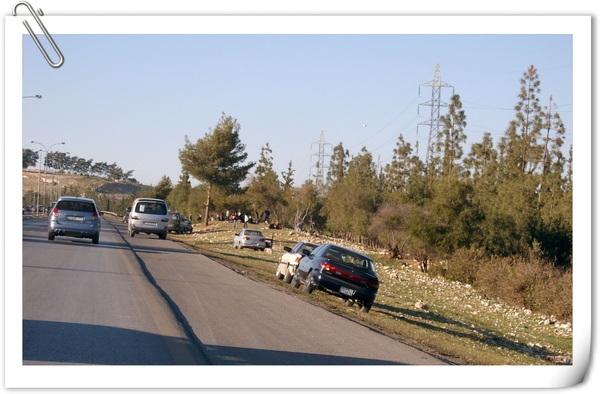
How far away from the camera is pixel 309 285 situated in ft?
66.4

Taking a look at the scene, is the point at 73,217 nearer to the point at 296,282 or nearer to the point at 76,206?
the point at 76,206

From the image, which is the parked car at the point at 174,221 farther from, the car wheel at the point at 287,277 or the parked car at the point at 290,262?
Result: the car wheel at the point at 287,277

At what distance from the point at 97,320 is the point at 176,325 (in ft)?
4.15

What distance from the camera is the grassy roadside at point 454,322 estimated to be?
50.3 feet

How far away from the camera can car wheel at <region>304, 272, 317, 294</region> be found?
1997 cm

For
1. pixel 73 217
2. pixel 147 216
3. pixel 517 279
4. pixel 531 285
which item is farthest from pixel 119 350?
pixel 517 279

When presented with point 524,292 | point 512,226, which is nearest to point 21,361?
→ point 524,292

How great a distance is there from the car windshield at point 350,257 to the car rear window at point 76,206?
470 inches

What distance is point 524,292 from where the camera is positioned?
35.9 m

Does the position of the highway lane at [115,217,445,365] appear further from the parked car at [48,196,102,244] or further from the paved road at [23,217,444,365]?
the parked car at [48,196,102,244]

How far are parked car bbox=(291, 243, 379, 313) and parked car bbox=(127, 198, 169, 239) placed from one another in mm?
19656

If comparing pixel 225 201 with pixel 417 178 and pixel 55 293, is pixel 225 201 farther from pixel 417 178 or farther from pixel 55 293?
pixel 55 293

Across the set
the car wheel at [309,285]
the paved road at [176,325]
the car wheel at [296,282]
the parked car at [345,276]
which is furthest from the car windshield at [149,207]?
the parked car at [345,276]
